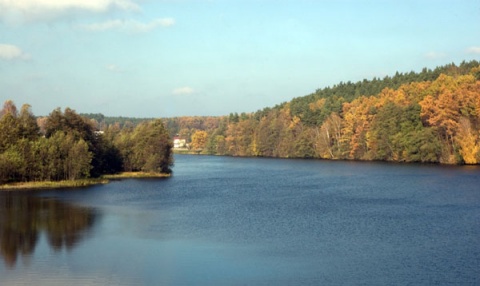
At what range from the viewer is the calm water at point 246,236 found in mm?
25984

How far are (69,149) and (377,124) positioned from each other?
63.4 m

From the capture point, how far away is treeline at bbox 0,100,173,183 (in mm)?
63312

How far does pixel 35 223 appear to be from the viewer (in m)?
40.4

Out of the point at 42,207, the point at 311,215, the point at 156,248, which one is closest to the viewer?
the point at 156,248

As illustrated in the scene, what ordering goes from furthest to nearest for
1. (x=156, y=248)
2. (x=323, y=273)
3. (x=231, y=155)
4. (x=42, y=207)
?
(x=231, y=155), (x=42, y=207), (x=156, y=248), (x=323, y=273)

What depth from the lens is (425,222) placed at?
38281 mm

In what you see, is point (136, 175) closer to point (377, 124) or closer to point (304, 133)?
point (377, 124)

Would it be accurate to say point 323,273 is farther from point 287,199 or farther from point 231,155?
point 231,155

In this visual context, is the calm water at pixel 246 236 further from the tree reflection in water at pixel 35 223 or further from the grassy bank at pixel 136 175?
the grassy bank at pixel 136 175

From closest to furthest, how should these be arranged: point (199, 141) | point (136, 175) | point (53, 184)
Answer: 1. point (53, 184)
2. point (136, 175)
3. point (199, 141)

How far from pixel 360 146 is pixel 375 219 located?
3018 inches

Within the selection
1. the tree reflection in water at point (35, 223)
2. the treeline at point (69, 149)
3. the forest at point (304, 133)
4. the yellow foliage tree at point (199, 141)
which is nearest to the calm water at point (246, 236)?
the tree reflection in water at point (35, 223)

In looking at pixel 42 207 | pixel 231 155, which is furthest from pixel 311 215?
pixel 231 155

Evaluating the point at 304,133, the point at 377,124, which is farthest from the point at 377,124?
the point at 304,133
